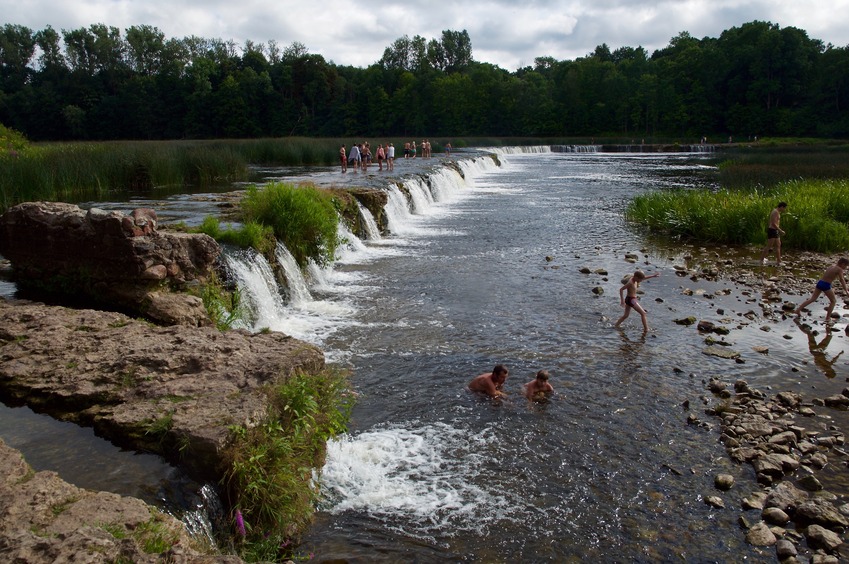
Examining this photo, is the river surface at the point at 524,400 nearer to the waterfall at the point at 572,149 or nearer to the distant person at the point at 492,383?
the distant person at the point at 492,383

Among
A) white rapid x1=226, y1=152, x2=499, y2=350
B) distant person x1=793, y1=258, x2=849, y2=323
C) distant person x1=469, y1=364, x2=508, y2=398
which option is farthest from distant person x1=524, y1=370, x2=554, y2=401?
distant person x1=793, y1=258, x2=849, y2=323

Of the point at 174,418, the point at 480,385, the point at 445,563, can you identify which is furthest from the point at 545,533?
the point at 174,418

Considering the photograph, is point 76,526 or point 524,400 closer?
point 76,526

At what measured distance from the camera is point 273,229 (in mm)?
13547

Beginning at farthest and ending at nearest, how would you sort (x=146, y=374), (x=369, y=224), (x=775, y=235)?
(x=369, y=224)
(x=775, y=235)
(x=146, y=374)

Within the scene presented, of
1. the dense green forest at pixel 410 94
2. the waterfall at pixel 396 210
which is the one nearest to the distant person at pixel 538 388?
the waterfall at pixel 396 210

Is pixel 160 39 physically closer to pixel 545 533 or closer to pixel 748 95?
pixel 748 95

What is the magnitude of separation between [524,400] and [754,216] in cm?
1480

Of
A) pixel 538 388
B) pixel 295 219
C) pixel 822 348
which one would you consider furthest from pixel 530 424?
pixel 295 219

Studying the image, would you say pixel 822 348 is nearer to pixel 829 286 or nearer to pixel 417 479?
pixel 829 286

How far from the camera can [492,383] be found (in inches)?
325

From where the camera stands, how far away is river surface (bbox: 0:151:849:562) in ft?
18.0

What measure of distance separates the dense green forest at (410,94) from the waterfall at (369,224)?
87.1 metres

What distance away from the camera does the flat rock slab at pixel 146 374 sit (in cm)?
523
